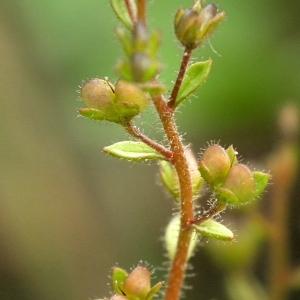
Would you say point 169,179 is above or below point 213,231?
above

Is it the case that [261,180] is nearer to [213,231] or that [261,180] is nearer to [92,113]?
[213,231]

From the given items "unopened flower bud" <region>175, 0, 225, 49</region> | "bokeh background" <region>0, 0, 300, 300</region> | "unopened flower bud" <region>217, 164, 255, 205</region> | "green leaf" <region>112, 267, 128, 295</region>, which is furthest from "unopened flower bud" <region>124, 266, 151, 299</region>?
"bokeh background" <region>0, 0, 300, 300</region>

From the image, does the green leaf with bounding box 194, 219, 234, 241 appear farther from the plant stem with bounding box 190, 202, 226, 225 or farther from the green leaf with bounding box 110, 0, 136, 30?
the green leaf with bounding box 110, 0, 136, 30

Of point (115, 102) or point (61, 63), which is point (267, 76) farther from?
point (115, 102)

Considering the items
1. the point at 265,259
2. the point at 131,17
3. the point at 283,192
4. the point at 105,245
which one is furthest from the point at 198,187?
the point at 105,245

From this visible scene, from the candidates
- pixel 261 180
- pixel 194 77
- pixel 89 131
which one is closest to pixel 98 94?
pixel 194 77
